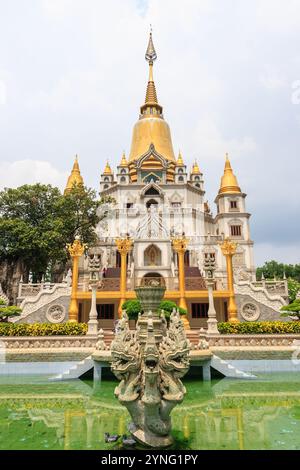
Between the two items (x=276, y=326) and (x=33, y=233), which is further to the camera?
(x=33, y=233)

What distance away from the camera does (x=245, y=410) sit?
969 cm

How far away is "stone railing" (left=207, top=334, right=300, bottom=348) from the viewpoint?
16.1 metres

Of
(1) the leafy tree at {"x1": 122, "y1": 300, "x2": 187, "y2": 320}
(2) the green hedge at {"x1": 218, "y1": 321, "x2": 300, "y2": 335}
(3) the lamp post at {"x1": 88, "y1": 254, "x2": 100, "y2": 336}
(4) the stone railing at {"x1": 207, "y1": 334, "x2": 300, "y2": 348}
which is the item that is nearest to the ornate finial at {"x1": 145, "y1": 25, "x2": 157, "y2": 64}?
(3) the lamp post at {"x1": 88, "y1": 254, "x2": 100, "y2": 336}

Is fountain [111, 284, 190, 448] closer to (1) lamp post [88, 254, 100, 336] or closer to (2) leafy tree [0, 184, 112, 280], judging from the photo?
(1) lamp post [88, 254, 100, 336]

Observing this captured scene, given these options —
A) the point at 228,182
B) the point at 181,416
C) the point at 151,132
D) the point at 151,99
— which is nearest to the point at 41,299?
the point at 181,416

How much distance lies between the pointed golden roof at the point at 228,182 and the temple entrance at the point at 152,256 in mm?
16458

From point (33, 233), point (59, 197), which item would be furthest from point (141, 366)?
point (59, 197)

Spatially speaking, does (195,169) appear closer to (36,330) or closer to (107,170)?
(107,170)

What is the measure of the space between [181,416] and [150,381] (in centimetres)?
364

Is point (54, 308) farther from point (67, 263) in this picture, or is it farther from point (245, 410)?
point (245, 410)

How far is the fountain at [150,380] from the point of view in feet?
20.5

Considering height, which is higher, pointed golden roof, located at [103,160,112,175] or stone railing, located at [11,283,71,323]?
pointed golden roof, located at [103,160,112,175]

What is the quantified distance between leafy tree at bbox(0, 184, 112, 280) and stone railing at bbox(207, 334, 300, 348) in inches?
670

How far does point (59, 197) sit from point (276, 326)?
21.8m
